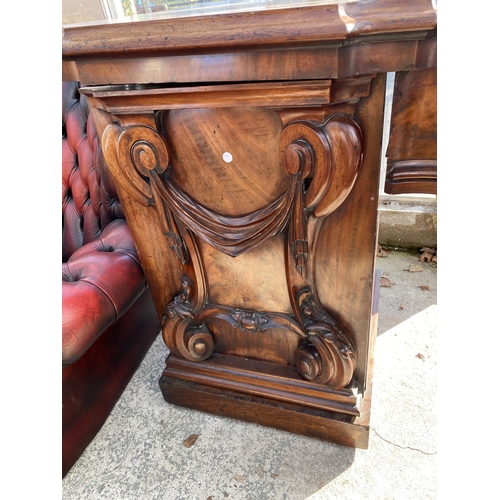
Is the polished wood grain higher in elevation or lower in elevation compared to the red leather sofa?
higher

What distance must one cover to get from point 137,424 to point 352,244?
1.12 meters

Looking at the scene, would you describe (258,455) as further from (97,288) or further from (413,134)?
(413,134)

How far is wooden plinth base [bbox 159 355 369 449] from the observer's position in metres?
1.28

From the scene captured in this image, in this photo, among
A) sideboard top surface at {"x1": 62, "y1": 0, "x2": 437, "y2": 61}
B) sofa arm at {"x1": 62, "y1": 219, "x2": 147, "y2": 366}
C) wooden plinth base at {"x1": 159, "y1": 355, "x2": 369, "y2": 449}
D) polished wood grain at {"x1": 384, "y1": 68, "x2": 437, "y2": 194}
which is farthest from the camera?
wooden plinth base at {"x1": 159, "y1": 355, "x2": 369, "y2": 449}

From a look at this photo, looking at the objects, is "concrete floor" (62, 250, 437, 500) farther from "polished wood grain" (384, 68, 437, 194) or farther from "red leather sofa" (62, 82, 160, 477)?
"polished wood grain" (384, 68, 437, 194)

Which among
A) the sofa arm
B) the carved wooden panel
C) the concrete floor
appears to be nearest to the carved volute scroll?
the carved wooden panel

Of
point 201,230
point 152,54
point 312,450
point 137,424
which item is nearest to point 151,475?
point 137,424

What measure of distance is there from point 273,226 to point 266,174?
0.14 m

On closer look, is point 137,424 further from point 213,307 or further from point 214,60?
point 214,60

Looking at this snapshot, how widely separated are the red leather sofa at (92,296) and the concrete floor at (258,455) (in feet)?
0.36

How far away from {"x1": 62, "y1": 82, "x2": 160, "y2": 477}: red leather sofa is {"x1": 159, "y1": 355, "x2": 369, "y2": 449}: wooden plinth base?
0.82 ft

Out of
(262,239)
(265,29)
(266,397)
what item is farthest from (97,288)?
(265,29)

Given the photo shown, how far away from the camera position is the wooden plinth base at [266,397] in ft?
4.20

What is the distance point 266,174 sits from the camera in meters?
0.98
